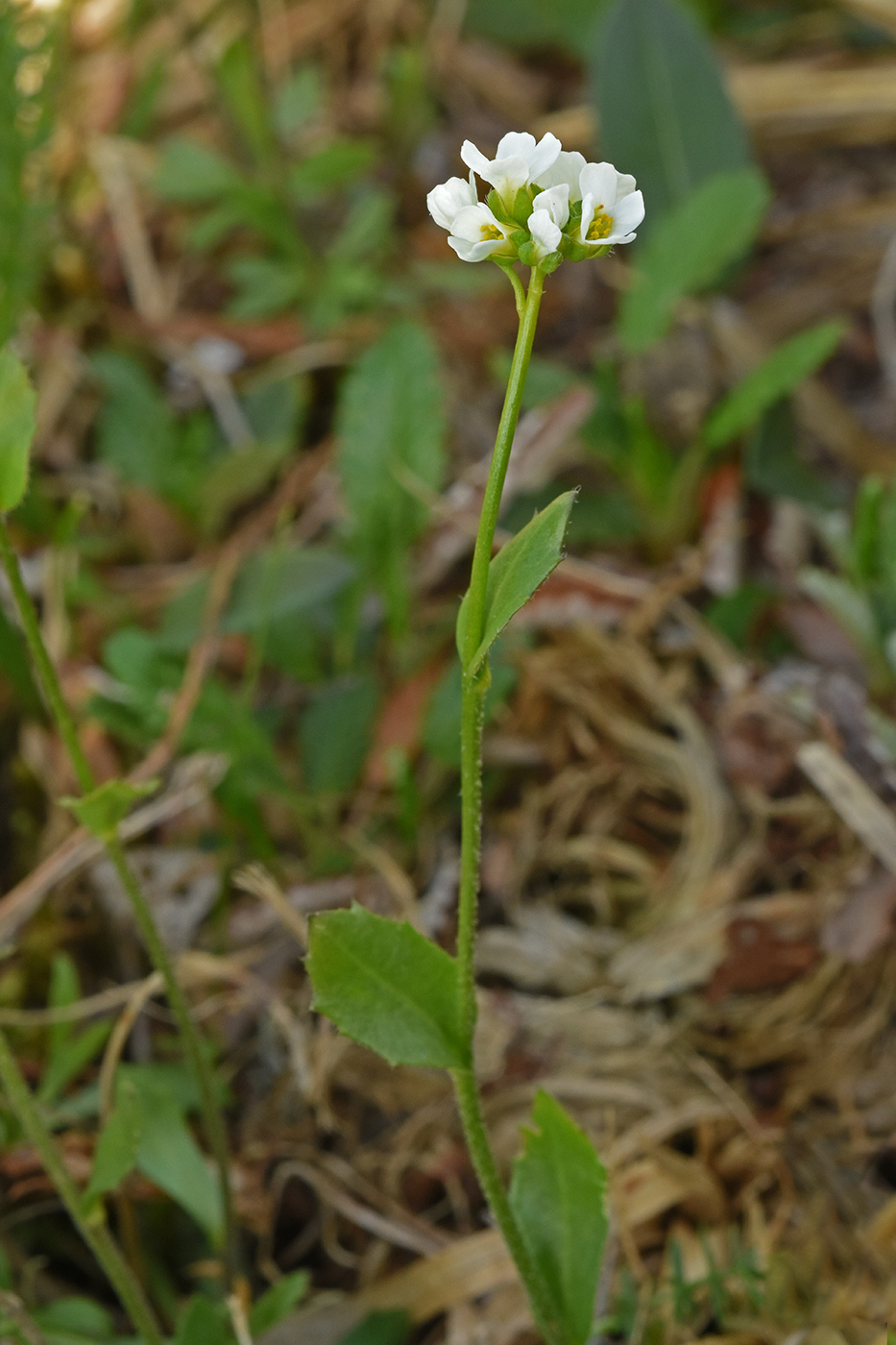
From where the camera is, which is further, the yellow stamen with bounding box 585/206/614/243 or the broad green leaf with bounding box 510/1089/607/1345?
the broad green leaf with bounding box 510/1089/607/1345

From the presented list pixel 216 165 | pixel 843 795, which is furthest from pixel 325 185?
pixel 843 795

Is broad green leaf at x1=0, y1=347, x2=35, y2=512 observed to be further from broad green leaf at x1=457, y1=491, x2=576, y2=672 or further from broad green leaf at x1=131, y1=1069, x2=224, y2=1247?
broad green leaf at x1=131, y1=1069, x2=224, y2=1247

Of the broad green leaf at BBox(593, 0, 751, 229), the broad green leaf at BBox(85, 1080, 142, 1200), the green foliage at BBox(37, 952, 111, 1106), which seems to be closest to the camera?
the broad green leaf at BBox(85, 1080, 142, 1200)

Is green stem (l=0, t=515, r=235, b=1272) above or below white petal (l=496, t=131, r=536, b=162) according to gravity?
below

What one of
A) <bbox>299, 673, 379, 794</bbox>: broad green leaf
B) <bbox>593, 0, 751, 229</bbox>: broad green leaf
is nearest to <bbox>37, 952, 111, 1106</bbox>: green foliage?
<bbox>299, 673, 379, 794</bbox>: broad green leaf

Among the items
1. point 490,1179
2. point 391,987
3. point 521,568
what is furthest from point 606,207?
point 490,1179

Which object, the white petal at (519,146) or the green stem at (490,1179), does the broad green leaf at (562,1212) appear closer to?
the green stem at (490,1179)
